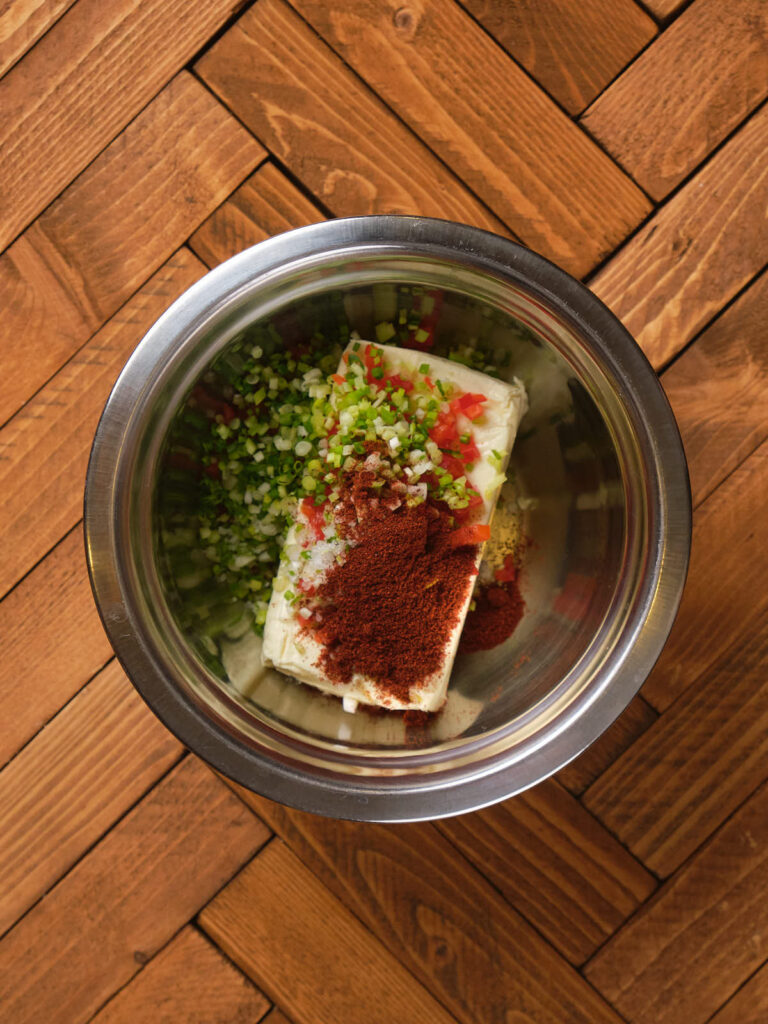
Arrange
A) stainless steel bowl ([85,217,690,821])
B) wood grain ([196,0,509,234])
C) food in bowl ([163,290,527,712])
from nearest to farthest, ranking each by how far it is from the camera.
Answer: stainless steel bowl ([85,217,690,821]) < food in bowl ([163,290,527,712]) < wood grain ([196,0,509,234])

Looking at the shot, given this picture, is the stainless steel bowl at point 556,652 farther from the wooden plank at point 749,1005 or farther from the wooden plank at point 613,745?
the wooden plank at point 749,1005

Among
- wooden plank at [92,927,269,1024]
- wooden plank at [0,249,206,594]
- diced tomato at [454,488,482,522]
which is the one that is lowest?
wooden plank at [92,927,269,1024]

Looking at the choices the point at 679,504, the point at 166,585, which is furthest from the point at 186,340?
the point at 679,504

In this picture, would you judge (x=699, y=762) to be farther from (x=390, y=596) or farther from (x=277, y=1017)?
(x=277, y=1017)

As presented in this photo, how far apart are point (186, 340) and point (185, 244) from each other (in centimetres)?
34

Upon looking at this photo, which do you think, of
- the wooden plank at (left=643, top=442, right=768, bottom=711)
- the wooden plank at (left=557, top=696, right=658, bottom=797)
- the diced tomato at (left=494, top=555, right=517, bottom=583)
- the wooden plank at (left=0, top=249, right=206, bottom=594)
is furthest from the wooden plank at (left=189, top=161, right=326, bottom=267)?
the wooden plank at (left=557, top=696, right=658, bottom=797)

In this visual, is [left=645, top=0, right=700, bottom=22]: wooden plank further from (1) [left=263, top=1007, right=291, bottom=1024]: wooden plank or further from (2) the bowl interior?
(1) [left=263, top=1007, right=291, bottom=1024]: wooden plank

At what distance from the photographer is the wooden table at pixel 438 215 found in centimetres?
105

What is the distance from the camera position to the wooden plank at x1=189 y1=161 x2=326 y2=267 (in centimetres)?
104

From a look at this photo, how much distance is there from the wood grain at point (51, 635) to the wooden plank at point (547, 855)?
21.7 inches

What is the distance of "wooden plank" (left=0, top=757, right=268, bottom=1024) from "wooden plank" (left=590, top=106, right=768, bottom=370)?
0.87 meters

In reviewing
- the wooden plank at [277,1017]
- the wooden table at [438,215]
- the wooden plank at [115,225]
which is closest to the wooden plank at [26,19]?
the wooden table at [438,215]

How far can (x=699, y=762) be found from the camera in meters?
1.06

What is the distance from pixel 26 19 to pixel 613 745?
1.28m
